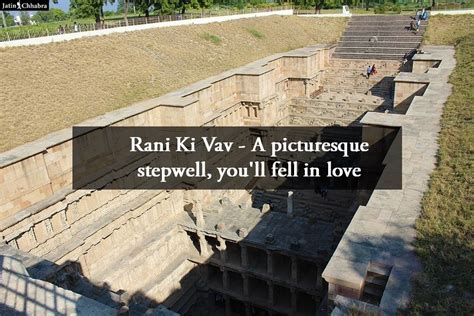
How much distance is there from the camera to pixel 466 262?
19.5 feet

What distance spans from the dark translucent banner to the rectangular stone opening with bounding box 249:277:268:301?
4171 mm

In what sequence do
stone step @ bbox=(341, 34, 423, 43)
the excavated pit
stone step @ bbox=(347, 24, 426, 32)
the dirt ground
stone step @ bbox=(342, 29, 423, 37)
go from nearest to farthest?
the excavated pit, the dirt ground, stone step @ bbox=(341, 34, 423, 43), stone step @ bbox=(342, 29, 423, 37), stone step @ bbox=(347, 24, 426, 32)

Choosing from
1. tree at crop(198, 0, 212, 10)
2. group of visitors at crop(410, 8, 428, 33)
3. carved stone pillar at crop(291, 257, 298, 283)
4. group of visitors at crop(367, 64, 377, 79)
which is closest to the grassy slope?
carved stone pillar at crop(291, 257, 298, 283)

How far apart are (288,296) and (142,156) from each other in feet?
24.7

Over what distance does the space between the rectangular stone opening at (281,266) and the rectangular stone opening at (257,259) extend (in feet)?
1.41

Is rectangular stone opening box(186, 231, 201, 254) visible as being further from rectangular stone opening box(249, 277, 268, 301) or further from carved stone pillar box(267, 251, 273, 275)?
carved stone pillar box(267, 251, 273, 275)

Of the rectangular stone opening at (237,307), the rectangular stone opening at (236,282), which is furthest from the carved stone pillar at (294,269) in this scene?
the rectangular stone opening at (237,307)

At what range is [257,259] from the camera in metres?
14.5

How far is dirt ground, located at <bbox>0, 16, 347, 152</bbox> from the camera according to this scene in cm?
1271

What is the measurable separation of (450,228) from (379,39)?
24.7 metres

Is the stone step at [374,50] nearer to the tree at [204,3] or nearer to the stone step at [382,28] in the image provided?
the stone step at [382,28]

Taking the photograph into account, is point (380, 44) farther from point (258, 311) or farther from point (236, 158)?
point (258, 311)

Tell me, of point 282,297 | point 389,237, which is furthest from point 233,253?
point 389,237

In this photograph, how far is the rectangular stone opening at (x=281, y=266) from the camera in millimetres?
13734
